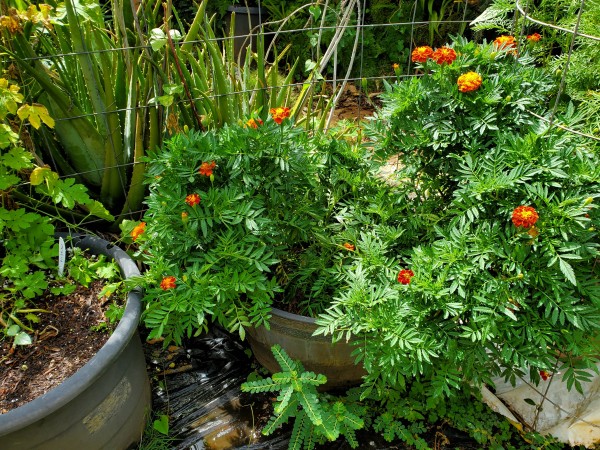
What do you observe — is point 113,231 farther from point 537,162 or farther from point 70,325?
point 537,162

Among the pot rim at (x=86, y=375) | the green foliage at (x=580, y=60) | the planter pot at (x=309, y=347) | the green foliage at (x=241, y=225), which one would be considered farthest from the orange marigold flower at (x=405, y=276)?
the pot rim at (x=86, y=375)

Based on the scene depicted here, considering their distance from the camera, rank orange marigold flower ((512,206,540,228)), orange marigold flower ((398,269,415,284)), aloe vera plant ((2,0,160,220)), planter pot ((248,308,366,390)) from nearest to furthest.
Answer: orange marigold flower ((512,206,540,228))
orange marigold flower ((398,269,415,284))
planter pot ((248,308,366,390))
aloe vera plant ((2,0,160,220))

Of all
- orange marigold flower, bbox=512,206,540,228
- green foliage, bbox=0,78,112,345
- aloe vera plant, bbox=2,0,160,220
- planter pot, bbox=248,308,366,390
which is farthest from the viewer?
aloe vera plant, bbox=2,0,160,220

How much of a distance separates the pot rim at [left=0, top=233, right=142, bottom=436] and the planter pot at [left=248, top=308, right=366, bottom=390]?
16.7 inches

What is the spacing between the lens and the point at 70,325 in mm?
1546

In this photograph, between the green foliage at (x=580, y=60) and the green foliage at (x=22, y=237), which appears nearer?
the green foliage at (x=22, y=237)

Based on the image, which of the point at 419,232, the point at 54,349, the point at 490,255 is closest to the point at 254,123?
the point at 419,232

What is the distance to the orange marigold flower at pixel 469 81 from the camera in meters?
1.36

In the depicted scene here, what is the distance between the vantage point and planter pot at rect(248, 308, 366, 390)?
5.10 ft

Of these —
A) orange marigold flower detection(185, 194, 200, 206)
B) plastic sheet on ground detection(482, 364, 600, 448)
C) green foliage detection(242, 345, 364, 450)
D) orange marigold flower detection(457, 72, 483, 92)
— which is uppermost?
orange marigold flower detection(457, 72, 483, 92)

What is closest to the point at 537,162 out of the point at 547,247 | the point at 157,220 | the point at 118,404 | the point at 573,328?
the point at 547,247

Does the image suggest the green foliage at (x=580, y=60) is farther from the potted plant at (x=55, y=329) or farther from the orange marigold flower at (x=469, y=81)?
the potted plant at (x=55, y=329)

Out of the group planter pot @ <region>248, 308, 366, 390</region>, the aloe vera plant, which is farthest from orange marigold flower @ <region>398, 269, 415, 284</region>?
the aloe vera plant

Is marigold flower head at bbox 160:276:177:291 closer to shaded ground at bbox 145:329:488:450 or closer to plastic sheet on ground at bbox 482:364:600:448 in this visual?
shaded ground at bbox 145:329:488:450
